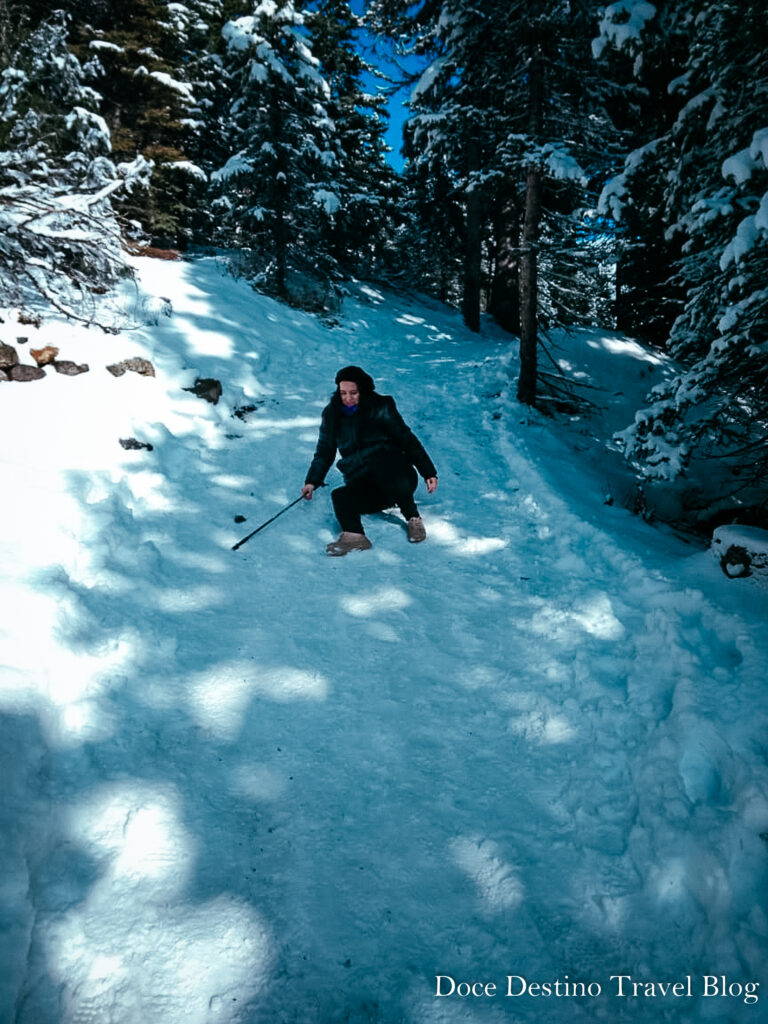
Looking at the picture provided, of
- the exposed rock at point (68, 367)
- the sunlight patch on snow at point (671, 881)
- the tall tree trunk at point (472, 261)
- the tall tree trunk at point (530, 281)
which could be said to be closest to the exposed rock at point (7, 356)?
the exposed rock at point (68, 367)

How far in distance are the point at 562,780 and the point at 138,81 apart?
58.5 feet

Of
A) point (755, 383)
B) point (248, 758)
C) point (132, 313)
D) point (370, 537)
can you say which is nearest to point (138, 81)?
point (132, 313)

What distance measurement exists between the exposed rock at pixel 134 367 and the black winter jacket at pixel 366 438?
3296 mm

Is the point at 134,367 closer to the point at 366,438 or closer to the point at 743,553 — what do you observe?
the point at 366,438

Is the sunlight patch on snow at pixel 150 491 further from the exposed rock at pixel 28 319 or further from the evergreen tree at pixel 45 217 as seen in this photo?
the exposed rock at pixel 28 319

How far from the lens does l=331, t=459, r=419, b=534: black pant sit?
4.69 m

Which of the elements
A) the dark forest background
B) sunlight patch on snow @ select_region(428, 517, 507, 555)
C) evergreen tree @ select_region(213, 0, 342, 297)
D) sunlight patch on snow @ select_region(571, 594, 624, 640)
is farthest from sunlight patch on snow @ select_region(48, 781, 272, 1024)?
evergreen tree @ select_region(213, 0, 342, 297)

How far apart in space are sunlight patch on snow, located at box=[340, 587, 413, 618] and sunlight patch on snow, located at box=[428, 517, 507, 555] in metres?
0.92

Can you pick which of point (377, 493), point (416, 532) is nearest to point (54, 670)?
point (416, 532)

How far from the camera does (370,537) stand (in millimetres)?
4906

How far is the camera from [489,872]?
2.17m

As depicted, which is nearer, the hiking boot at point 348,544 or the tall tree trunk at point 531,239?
the hiking boot at point 348,544

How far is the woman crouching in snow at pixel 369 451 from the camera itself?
194 inches

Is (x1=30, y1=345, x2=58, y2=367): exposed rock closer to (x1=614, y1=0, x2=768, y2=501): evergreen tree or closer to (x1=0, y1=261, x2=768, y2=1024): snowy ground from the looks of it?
(x1=0, y1=261, x2=768, y2=1024): snowy ground
